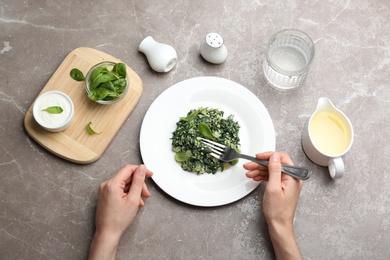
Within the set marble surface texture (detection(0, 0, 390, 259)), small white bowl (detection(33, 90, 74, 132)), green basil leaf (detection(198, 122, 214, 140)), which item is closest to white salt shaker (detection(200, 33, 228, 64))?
marble surface texture (detection(0, 0, 390, 259))

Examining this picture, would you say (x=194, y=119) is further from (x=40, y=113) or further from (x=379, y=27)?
(x=379, y=27)

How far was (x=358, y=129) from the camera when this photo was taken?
1.79 metres

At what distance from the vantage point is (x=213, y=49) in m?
1.74

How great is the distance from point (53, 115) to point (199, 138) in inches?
19.1

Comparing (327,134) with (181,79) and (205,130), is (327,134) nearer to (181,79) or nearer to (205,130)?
(205,130)

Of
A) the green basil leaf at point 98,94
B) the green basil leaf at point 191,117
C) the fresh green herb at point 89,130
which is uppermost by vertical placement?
the green basil leaf at point 98,94

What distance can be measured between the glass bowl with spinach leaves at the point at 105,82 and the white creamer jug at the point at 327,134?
0.63 m

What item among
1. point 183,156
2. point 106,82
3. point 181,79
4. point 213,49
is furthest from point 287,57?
point 106,82

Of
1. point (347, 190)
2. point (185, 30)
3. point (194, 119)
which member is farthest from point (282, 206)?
point (185, 30)

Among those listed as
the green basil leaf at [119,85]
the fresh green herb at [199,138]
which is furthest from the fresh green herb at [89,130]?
the fresh green herb at [199,138]

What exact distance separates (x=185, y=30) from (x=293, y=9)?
0.40 metres

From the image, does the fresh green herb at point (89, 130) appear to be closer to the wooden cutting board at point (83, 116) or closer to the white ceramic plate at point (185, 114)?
the wooden cutting board at point (83, 116)

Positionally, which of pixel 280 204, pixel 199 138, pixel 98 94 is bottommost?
pixel 280 204

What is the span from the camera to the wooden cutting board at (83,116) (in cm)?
172
